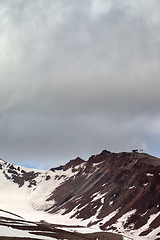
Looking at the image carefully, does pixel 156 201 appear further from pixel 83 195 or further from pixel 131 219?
pixel 83 195

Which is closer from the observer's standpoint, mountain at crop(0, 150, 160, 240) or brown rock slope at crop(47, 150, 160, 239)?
mountain at crop(0, 150, 160, 240)

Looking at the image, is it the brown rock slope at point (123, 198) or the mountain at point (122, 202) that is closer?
the mountain at point (122, 202)

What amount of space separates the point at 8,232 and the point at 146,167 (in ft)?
353

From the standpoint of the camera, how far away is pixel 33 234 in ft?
158

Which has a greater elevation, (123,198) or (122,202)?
(123,198)

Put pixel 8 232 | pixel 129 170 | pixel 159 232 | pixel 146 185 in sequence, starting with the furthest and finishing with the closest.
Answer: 1. pixel 129 170
2. pixel 146 185
3. pixel 159 232
4. pixel 8 232

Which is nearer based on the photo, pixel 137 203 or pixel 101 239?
pixel 101 239

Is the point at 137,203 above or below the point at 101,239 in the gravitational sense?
above

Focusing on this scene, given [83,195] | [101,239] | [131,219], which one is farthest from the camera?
[83,195]

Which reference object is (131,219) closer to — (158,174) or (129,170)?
(158,174)

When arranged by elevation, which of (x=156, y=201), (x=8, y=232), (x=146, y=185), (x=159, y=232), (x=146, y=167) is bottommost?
(x=8, y=232)

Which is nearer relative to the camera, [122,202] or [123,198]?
[122,202]

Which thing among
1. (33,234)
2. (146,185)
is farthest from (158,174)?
(33,234)

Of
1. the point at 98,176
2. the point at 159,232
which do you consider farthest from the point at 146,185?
the point at 98,176
